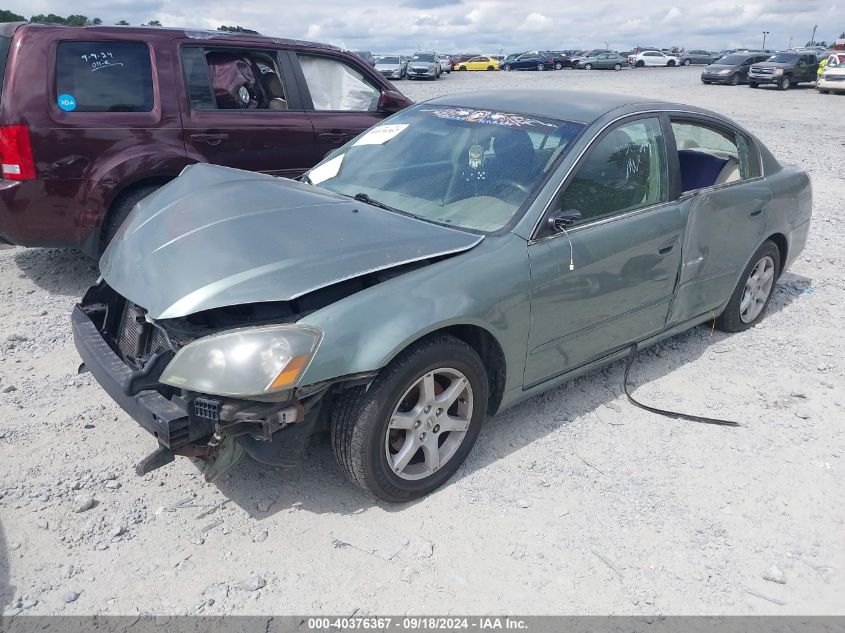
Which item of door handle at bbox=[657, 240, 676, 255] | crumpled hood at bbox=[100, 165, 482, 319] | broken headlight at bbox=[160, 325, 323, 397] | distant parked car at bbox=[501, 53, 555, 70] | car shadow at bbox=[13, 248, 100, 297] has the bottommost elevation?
car shadow at bbox=[13, 248, 100, 297]

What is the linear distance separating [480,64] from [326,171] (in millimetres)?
46223

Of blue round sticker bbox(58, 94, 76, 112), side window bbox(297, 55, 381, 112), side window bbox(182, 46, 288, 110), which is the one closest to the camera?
blue round sticker bbox(58, 94, 76, 112)

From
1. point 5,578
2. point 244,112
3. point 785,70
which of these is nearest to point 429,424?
point 5,578

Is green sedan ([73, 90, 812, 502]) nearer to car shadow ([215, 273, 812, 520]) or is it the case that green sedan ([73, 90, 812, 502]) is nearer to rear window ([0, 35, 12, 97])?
car shadow ([215, 273, 812, 520])

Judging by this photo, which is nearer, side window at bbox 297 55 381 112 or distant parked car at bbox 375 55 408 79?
side window at bbox 297 55 381 112

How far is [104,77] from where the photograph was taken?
5.13 meters

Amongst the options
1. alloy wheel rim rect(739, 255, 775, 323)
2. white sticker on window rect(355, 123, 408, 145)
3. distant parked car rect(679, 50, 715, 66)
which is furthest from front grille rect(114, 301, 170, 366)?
distant parked car rect(679, 50, 715, 66)

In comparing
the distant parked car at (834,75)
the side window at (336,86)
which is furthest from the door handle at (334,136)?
the distant parked car at (834,75)

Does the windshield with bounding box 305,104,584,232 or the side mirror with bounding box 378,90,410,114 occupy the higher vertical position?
the side mirror with bounding box 378,90,410,114

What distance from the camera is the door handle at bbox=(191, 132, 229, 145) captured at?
539cm

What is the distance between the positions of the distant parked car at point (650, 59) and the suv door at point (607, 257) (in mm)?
55614

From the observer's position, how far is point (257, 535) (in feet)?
9.41

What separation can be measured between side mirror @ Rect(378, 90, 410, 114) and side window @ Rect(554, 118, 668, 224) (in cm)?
291

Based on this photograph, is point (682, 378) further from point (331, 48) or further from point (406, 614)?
point (331, 48)
